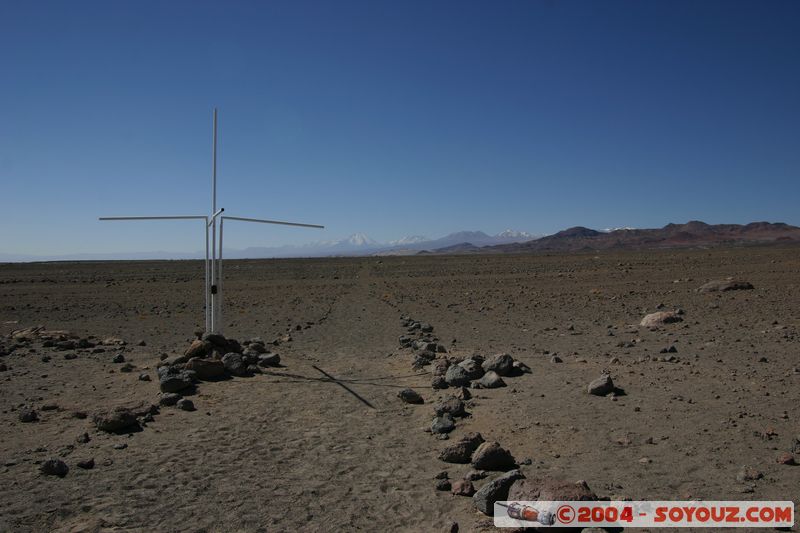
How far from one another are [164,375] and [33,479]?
148 inches

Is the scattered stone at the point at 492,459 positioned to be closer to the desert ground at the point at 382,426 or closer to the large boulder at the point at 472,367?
the desert ground at the point at 382,426

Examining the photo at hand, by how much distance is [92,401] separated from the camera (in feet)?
29.6

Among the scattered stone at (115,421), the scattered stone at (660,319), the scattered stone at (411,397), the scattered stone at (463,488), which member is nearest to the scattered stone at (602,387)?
the scattered stone at (411,397)

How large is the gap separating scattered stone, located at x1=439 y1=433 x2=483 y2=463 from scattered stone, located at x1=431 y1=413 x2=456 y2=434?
848 mm

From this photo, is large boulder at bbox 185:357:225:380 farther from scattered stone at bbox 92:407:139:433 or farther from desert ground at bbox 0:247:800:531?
scattered stone at bbox 92:407:139:433

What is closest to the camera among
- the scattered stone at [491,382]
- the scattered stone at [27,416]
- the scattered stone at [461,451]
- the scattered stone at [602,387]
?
the scattered stone at [461,451]

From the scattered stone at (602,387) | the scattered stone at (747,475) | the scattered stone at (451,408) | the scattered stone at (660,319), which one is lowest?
the scattered stone at (451,408)

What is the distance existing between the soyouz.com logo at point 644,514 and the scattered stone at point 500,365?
4.90m

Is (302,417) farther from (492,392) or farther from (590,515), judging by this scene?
(590,515)

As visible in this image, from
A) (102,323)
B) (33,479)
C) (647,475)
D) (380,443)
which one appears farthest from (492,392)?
(102,323)

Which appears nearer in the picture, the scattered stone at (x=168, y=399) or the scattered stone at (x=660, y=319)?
the scattered stone at (x=168, y=399)

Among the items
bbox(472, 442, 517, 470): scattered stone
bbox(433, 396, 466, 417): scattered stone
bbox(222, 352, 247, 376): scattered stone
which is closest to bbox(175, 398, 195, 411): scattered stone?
bbox(222, 352, 247, 376): scattered stone

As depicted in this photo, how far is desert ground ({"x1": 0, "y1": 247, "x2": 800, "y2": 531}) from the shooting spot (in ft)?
17.5

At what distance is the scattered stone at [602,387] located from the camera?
8398 millimetres
